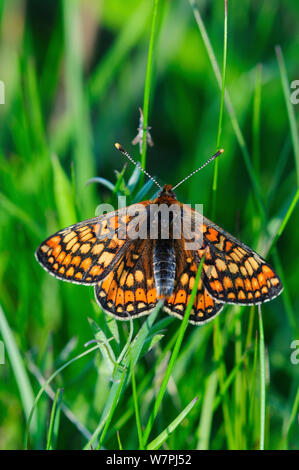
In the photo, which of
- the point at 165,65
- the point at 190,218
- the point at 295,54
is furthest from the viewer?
the point at 165,65

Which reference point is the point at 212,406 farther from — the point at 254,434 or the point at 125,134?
the point at 125,134

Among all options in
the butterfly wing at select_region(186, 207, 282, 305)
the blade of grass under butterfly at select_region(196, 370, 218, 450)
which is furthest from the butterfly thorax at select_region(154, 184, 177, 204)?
the blade of grass under butterfly at select_region(196, 370, 218, 450)

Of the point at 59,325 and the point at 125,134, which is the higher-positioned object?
the point at 125,134

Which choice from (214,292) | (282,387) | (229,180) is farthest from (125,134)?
(282,387)

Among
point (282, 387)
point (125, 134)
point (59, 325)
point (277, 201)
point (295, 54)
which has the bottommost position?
point (282, 387)

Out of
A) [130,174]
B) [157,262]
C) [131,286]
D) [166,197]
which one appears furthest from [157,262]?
[130,174]

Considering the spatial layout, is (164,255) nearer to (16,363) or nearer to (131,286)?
(131,286)
